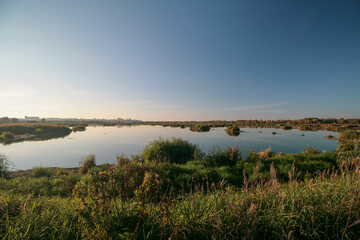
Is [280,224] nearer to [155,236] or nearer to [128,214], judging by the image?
[155,236]

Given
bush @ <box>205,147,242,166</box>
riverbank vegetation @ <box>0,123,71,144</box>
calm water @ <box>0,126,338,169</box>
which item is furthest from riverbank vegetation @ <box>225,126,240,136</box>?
riverbank vegetation @ <box>0,123,71,144</box>

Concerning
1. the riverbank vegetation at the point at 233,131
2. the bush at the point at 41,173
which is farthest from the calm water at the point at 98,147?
the riverbank vegetation at the point at 233,131

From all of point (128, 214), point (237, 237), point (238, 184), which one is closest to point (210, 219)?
point (237, 237)

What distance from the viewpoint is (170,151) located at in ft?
40.4

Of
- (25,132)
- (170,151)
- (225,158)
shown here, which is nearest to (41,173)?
(170,151)

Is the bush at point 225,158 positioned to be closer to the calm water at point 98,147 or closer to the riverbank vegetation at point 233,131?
the calm water at point 98,147

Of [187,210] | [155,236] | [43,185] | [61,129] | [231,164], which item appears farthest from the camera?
[61,129]

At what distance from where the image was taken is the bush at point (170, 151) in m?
11.6

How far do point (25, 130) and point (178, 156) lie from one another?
4398 centimetres

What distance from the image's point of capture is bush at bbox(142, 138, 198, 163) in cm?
1155

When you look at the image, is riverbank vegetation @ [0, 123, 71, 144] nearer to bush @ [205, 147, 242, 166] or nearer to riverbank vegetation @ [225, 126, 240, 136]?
bush @ [205, 147, 242, 166]

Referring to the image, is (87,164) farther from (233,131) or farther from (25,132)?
(25,132)

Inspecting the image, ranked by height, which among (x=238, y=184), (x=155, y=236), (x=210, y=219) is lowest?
(x=238, y=184)

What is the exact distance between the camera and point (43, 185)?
682 cm
